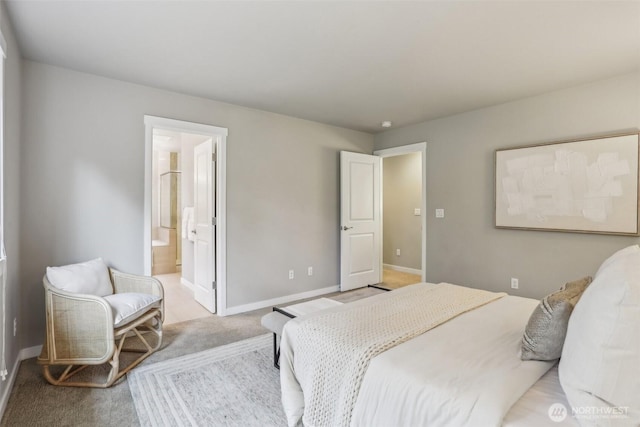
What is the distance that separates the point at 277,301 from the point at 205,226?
1297mm

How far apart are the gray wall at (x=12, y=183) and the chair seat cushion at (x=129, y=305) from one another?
0.56m

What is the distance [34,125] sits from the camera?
2.61 meters

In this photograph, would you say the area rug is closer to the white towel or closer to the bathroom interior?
the bathroom interior

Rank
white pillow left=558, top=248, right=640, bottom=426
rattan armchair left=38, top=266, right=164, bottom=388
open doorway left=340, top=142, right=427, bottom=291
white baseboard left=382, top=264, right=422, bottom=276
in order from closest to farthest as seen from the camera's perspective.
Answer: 1. white pillow left=558, top=248, right=640, bottom=426
2. rattan armchair left=38, top=266, right=164, bottom=388
3. open doorway left=340, top=142, right=427, bottom=291
4. white baseboard left=382, top=264, right=422, bottom=276

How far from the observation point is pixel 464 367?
132 cm

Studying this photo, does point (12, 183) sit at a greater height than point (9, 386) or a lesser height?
greater

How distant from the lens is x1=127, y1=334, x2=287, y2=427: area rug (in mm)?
1843

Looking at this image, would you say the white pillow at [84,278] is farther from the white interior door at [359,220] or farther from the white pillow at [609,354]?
the white pillow at [609,354]

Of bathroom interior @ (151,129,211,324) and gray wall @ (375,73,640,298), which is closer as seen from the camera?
gray wall @ (375,73,640,298)

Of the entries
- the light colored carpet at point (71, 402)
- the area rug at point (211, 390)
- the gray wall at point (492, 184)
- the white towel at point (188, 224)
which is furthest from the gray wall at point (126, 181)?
the gray wall at point (492, 184)

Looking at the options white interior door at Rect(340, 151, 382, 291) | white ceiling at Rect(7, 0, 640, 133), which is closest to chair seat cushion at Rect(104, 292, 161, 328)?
white ceiling at Rect(7, 0, 640, 133)

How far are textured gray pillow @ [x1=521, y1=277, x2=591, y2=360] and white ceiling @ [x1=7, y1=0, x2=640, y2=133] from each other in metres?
1.68

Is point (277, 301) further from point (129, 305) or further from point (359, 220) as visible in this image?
point (129, 305)

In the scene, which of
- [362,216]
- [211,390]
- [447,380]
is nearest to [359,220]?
[362,216]
